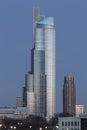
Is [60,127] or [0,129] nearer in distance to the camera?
[60,127]

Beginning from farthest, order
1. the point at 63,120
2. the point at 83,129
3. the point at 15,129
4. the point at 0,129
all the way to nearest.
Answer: the point at 15,129 < the point at 0,129 < the point at 63,120 < the point at 83,129

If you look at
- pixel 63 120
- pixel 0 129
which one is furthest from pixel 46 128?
pixel 63 120

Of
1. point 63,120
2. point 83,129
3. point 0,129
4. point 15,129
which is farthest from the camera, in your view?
point 15,129

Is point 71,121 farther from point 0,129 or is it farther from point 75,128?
point 0,129

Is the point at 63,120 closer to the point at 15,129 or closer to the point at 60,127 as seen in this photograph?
the point at 60,127

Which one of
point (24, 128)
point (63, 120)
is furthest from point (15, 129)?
point (63, 120)

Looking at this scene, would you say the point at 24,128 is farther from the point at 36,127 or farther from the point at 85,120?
the point at 85,120

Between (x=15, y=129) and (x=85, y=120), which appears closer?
(x=85, y=120)
